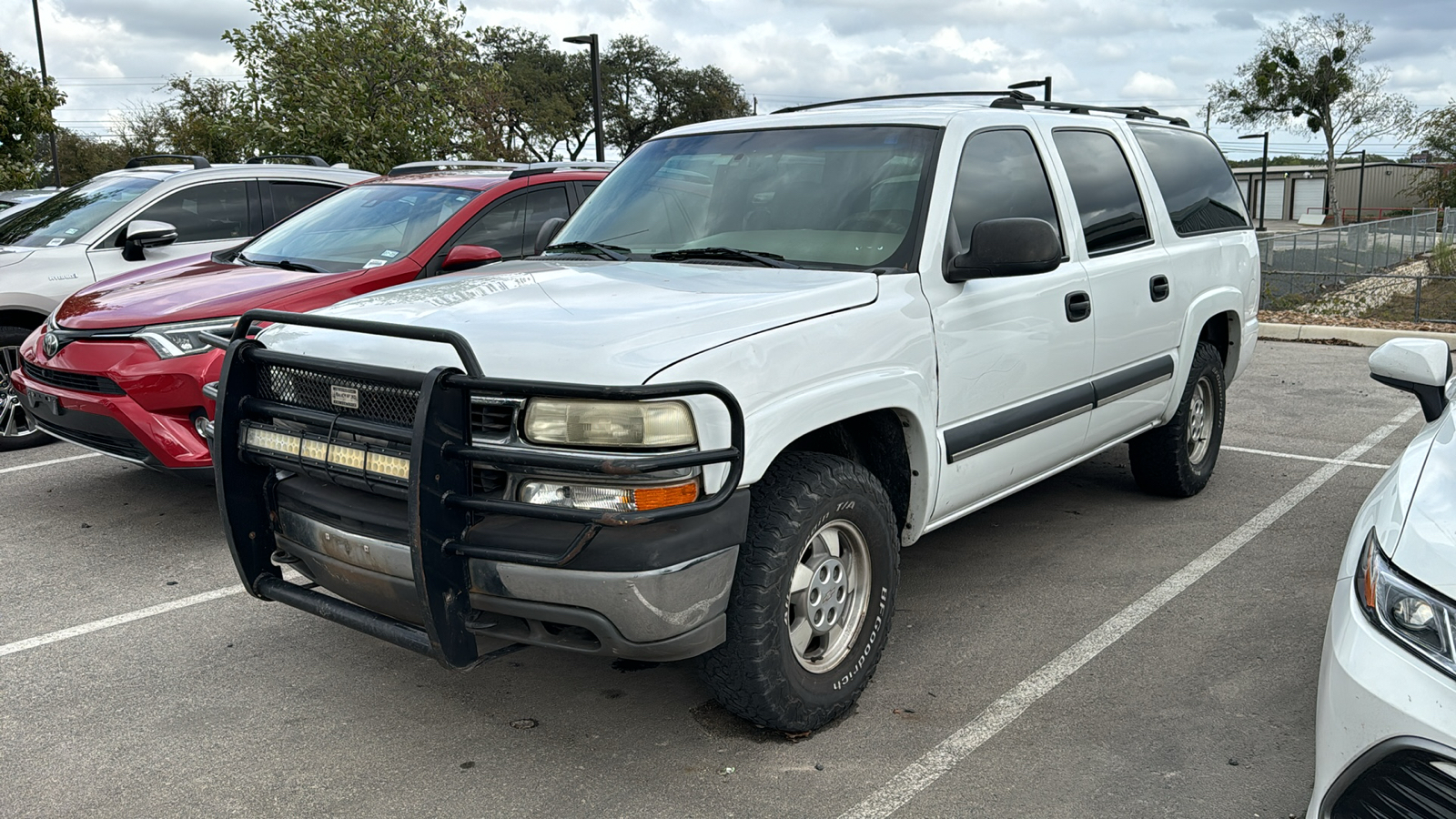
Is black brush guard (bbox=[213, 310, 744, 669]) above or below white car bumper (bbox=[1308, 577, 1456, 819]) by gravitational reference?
above

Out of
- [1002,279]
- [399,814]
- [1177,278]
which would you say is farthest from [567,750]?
[1177,278]

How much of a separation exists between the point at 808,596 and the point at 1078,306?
1.89m

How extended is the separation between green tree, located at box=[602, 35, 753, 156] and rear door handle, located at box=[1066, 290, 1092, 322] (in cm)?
4830

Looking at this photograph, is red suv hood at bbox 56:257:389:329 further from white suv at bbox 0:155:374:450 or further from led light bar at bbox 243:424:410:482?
led light bar at bbox 243:424:410:482

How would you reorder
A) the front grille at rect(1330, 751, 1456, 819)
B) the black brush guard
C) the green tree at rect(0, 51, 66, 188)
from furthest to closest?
the green tree at rect(0, 51, 66, 188)
the black brush guard
the front grille at rect(1330, 751, 1456, 819)

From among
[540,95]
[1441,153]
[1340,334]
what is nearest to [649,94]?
[540,95]

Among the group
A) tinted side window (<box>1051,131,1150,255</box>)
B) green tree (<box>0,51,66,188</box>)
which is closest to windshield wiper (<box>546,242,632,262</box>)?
tinted side window (<box>1051,131,1150,255</box>)

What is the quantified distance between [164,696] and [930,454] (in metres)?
2.66

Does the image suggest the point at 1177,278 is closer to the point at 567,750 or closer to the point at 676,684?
the point at 676,684

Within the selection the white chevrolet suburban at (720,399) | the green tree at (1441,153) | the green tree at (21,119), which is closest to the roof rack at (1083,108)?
the white chevrolet suburban at (720,399)

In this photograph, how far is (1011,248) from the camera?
375 centimetres

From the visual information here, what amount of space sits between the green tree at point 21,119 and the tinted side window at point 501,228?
1629cm

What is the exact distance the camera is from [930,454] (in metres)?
3.79

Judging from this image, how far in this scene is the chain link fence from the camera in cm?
1379
